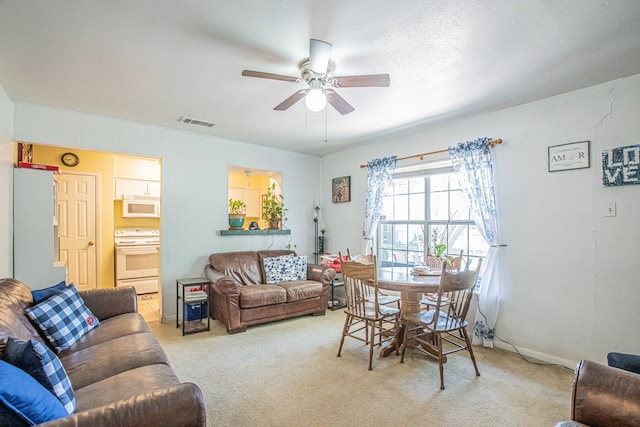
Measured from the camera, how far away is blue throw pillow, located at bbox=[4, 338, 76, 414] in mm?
1255

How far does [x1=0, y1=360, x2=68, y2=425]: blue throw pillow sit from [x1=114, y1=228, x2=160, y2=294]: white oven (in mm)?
4214

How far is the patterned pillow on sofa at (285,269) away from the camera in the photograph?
14.3 feet

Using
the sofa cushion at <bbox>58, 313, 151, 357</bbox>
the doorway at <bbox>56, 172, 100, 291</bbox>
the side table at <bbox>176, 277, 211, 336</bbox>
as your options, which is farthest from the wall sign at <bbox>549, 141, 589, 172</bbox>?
the doorway at <bbox>56, 172, 100, 291</bbox>

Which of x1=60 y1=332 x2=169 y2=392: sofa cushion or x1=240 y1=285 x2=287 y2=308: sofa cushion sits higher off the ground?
x1=60 y1=332 x2=169 y2=392: sofa cushion

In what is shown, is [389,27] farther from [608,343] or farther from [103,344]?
[608,343]

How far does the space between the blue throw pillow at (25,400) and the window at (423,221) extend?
359 cm

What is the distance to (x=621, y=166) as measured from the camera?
258 centimetres

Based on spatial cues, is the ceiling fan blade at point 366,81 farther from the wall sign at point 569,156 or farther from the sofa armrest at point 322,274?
the sofa armrest at point 322,274

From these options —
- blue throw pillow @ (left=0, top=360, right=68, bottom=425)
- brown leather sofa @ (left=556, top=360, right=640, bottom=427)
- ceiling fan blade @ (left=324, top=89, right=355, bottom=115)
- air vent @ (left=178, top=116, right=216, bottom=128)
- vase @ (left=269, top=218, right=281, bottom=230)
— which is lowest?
brown leather sofa @ (left=556, top=360, right=640, bottom=427)

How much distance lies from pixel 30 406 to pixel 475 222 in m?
3.63

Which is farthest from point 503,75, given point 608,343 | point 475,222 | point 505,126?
point 608,343

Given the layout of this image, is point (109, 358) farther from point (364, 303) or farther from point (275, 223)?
point (275, 223)

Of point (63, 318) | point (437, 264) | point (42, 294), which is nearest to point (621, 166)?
point (437, 264)

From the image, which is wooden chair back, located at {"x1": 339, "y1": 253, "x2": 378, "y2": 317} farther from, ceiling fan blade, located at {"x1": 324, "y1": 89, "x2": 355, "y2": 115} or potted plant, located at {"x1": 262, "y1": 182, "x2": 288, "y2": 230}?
potted plant, located at {"x1": 262, "y1": 182, "x2": 288, "y2": 230}
